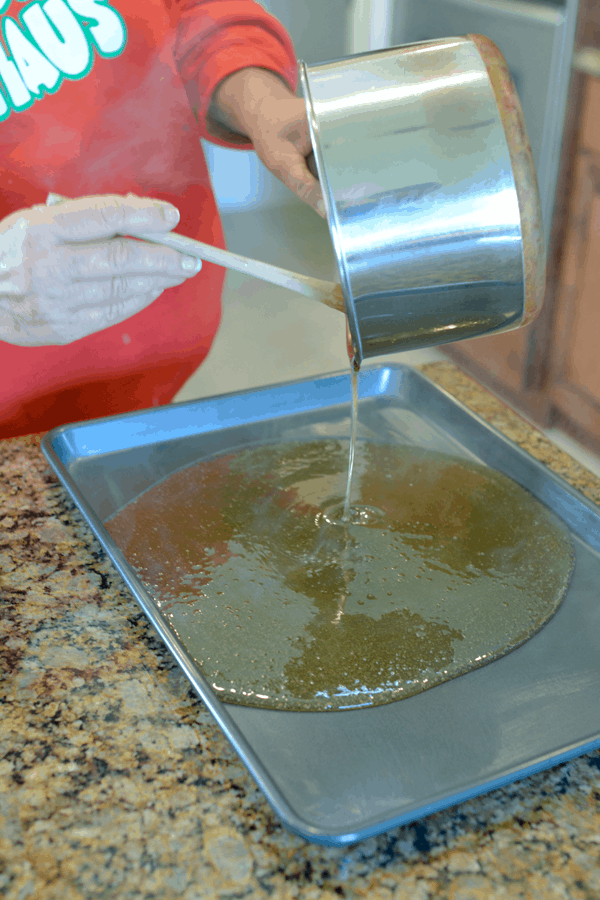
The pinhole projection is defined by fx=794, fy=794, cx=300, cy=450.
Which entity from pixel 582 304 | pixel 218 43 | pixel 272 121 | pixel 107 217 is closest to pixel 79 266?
pixel 107 217

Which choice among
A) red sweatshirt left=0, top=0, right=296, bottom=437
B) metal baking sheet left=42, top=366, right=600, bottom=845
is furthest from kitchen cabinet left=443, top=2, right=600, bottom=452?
metal baking sheet left=42, top=366, right=600, bottom=845

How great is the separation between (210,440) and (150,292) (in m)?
0.20

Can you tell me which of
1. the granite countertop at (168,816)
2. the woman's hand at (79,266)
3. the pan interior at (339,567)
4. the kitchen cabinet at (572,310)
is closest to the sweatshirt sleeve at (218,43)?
the woman's hand at (79,266)

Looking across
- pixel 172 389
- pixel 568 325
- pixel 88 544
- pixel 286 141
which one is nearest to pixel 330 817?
pixel 88 544

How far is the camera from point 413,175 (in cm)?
56

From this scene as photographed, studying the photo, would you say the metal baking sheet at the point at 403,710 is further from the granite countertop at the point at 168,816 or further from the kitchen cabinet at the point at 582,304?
the kitchen cabinet at the point at 582,304

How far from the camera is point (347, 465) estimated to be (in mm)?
867

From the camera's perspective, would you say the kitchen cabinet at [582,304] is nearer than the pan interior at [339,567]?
No

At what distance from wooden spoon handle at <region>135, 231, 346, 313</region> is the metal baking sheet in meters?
0.24

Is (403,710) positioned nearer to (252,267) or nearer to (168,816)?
(168,816)

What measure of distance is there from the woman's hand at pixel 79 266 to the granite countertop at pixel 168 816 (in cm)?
30

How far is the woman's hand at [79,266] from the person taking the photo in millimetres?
654

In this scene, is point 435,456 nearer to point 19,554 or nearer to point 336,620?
point 336,620

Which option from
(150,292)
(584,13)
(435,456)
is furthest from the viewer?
(584,13)
